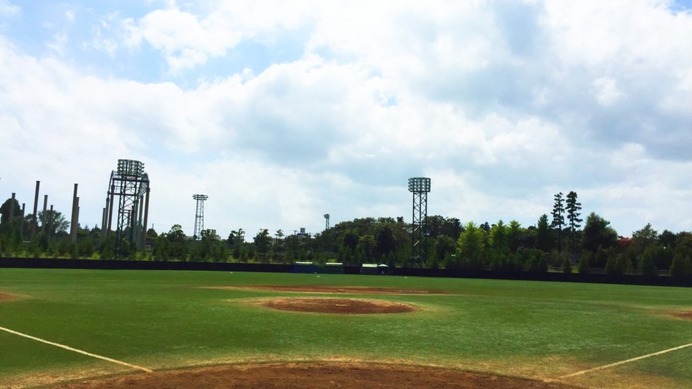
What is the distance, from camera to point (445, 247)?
139 meters

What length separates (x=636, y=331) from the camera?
1930 cm

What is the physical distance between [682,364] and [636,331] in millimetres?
5934

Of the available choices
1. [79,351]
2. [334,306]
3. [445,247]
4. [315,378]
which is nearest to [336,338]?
[315,378]

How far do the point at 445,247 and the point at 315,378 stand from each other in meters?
131

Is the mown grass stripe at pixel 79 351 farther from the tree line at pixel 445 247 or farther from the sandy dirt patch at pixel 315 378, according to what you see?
the tree line at pixel 445 247

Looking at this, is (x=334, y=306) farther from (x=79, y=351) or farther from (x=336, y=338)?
(x=79, y=351)

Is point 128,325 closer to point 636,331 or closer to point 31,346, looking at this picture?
point 31,346

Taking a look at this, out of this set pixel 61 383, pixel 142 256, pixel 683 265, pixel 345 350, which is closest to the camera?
pixel 61 383

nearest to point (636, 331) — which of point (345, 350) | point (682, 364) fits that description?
point (682, 364)

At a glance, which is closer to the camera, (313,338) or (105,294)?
(313,338)

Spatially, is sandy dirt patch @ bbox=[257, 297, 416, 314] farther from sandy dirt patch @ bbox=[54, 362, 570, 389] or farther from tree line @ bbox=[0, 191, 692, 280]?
tree line @ bbox=[0, 191, 692, 280]

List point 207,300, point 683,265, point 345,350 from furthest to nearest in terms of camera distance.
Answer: point 683,265
point 207,300
point 345,350

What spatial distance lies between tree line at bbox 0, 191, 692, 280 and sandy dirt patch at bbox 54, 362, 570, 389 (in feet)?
207

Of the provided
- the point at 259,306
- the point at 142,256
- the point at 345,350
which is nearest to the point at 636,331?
the point at 345,350
